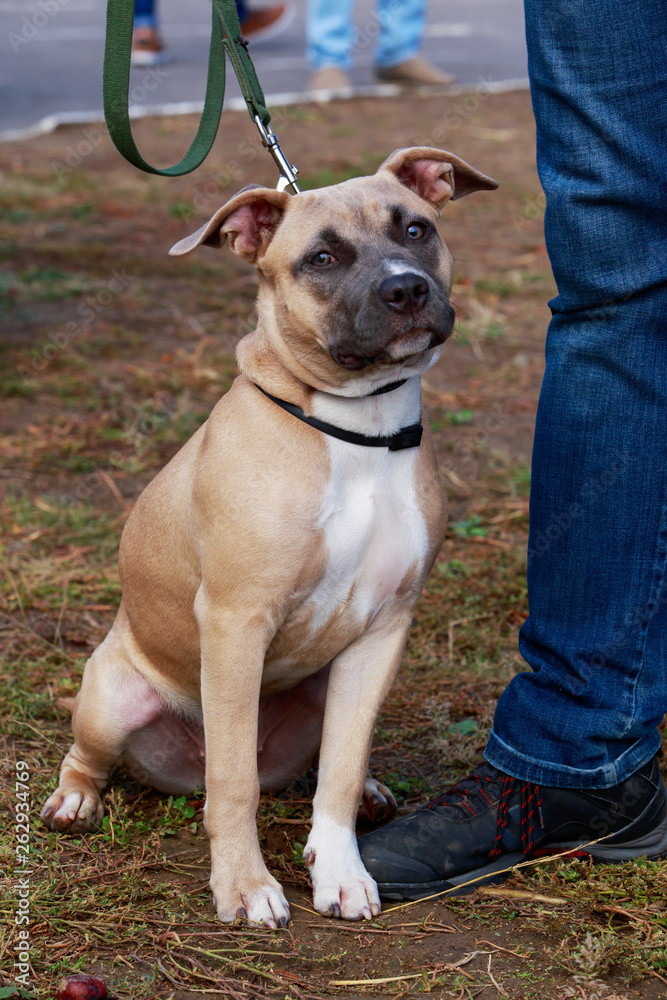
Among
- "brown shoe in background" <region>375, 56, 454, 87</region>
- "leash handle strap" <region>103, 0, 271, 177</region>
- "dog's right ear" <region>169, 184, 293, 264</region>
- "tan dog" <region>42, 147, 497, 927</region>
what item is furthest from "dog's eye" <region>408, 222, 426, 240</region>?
"brown shoe in background" <region>375, 56, 454, 87</region>

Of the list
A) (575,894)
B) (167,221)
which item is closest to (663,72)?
(575,894)

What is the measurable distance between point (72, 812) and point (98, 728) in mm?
218

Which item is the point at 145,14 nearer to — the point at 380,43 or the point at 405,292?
the point at 380,43

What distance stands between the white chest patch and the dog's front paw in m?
0.61

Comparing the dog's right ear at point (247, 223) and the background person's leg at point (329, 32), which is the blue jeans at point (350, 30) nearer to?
the background person's leg at point (329, 32)

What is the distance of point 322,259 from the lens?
8.29ft

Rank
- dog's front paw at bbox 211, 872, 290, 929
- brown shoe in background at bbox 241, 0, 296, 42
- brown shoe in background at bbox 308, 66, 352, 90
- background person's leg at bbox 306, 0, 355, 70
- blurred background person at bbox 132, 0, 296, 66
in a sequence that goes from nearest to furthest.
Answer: dog's front paw at bbox 211, 872, 290, 929
background person's leg at bbox 306, 0, 355, 70
brown shoe in background at bbox 308, 66, 352, 90
blurred background person at bbox 132, 0, 296, 66
brown shoe in background at bbox 241, 0, 296, 42

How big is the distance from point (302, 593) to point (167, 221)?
236 inches

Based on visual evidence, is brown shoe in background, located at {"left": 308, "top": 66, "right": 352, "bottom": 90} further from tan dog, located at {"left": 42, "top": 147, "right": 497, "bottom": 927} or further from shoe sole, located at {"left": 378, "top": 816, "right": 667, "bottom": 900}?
shoe sole, located at {"left": 378, "top": 816, "right": 667, "bottom": 900}

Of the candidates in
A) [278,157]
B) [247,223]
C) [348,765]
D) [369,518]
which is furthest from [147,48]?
[348,765]

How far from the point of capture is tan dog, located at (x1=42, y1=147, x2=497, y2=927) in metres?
2.38

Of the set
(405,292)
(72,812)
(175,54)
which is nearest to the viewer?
(405,292)

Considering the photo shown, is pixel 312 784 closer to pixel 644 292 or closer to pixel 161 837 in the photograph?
pixel 161 837

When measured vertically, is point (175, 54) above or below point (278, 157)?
below
